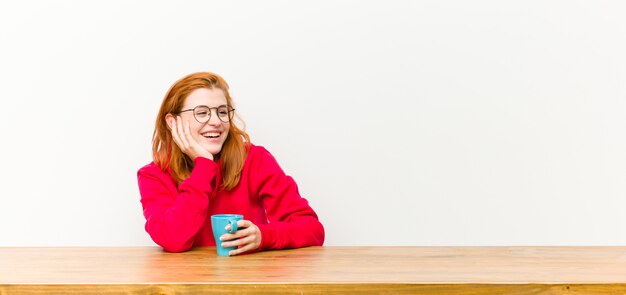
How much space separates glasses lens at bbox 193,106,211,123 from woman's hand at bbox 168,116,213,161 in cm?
4

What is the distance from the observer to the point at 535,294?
165cm

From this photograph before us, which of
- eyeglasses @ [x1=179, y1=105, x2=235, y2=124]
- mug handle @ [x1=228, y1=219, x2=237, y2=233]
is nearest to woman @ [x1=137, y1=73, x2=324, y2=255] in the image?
eyeglasses @ [x1=179, y1=105, x2=235, y2=124]

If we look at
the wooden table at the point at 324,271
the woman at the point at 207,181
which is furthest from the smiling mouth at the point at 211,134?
the wooden table at the point at 324,271

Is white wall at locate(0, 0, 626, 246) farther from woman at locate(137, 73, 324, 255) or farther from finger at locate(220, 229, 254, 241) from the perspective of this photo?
finger at locate(220, 229, 254, 241)

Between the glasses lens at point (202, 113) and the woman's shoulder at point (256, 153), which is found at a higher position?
the glasses lens at point (202, 113)

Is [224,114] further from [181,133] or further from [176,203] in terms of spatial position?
[176,203]

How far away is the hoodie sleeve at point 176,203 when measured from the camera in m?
2.17

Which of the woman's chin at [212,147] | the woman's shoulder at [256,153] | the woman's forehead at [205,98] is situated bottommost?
the woman's chin at [212,147]

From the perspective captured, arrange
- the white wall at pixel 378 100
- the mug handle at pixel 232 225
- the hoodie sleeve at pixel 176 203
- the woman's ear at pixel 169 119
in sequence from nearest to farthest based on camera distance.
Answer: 1. the mug handle at pixel 232 225
2. the hoodie sleeve at pixel 176 203
3. the woman's ear at pixel 169 119
4. the white wall at pixel 378 100

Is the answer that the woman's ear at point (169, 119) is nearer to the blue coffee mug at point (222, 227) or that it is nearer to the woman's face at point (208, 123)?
the woman's face at point (208, 123)

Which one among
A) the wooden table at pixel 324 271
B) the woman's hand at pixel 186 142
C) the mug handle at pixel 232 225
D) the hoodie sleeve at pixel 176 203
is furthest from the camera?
the woman's hand at pixel 186 142

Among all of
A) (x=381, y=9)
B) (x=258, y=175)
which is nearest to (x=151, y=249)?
(x=258, y=175)

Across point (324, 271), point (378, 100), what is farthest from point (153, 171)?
point (378, 100)

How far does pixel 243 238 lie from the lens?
6.86 ft
